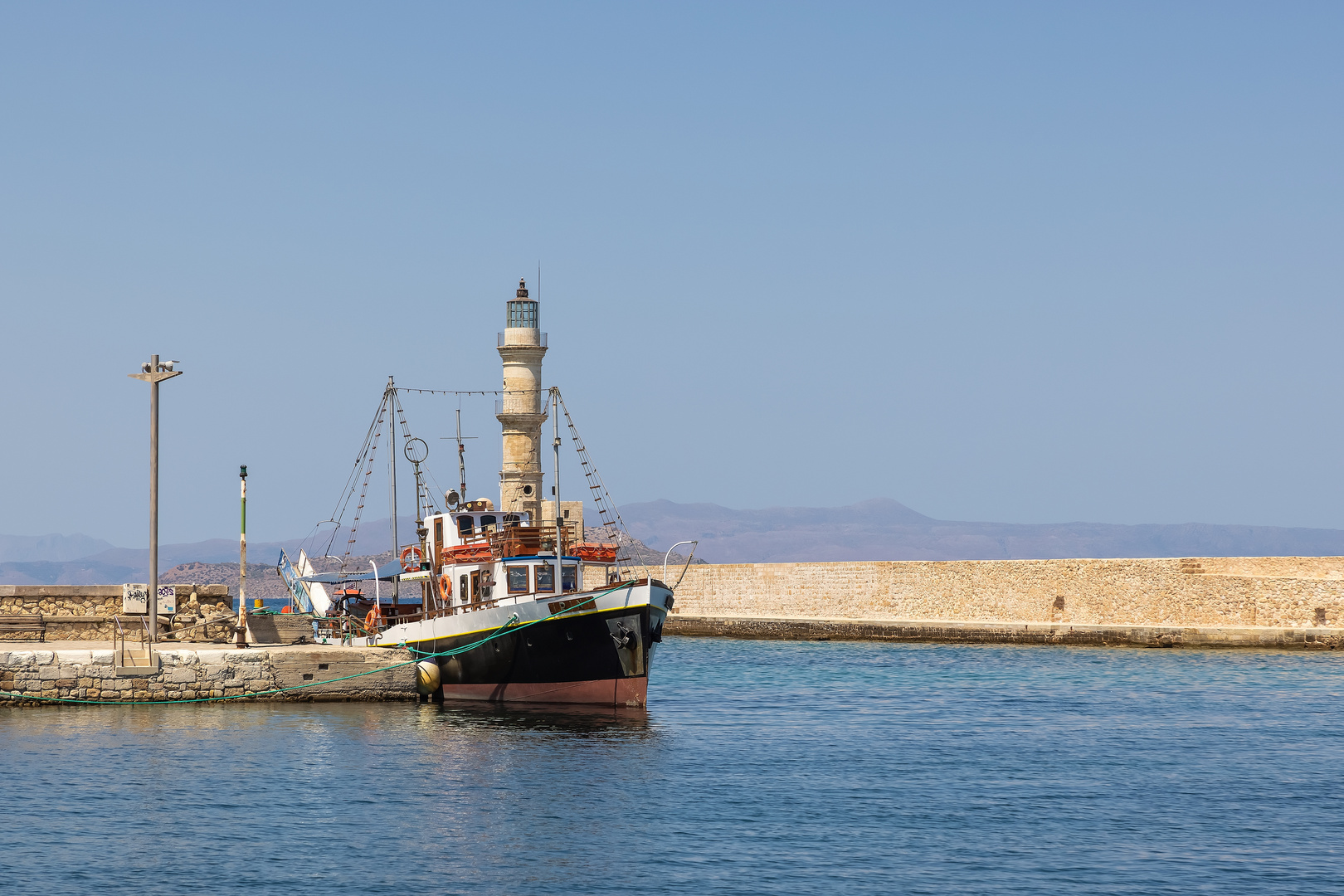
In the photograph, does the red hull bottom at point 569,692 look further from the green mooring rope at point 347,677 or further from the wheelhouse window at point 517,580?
the wheelhouse window at point 517,580

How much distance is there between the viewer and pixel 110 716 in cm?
2402

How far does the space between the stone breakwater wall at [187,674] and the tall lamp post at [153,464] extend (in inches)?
50.9

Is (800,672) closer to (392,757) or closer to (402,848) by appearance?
(392,757)

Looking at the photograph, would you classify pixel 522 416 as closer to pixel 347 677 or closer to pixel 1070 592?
pixel 1070 592

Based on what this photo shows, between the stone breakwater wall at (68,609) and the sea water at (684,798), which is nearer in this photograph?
the sea water at (684,798)

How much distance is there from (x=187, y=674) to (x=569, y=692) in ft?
23.8

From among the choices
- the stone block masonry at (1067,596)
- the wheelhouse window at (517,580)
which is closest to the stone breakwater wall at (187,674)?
the wheelhouse window at (517,580)

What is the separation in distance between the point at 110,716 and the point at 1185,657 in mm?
29103

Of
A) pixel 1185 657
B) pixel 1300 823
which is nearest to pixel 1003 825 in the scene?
pixel 1300 823

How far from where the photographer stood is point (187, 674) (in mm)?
25078

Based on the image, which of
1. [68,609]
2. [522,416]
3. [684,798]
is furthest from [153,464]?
[522,416]

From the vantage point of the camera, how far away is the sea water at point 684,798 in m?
14.4

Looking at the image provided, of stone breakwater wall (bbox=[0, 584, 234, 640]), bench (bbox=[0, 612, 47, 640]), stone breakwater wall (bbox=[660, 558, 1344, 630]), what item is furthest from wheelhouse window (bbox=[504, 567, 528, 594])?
stone breakwater wall (bbox=[660, 558, 1344, 630])

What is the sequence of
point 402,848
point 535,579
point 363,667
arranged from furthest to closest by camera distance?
1. point 535,579
2. point 363,667
3. point 402,848
